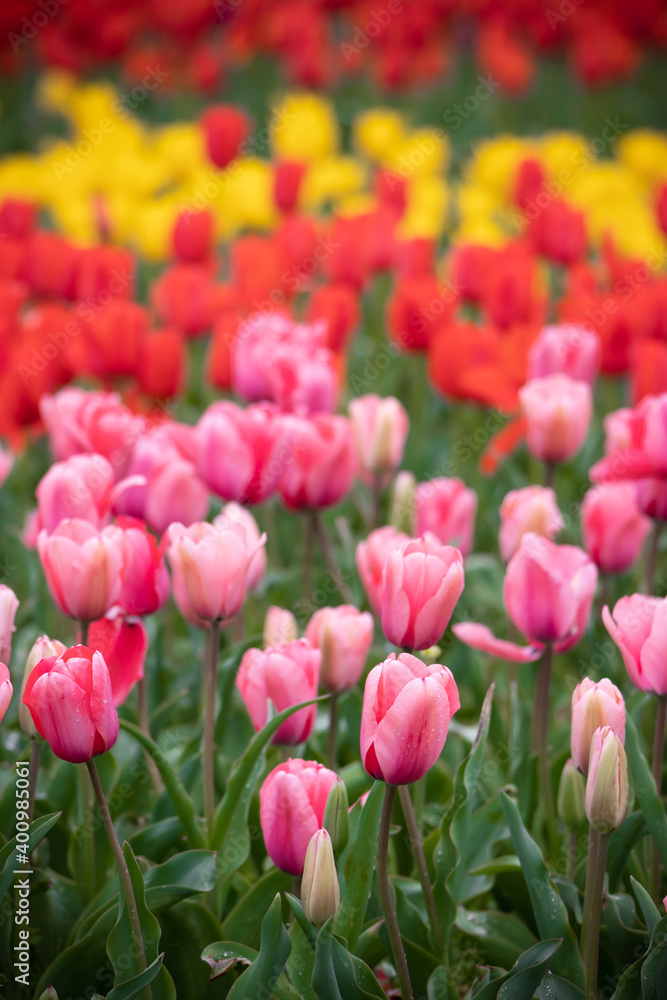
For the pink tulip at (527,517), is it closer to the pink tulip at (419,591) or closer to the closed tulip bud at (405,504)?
the closed tulip bud at (405,504)

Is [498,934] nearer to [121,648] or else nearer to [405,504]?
[121,648]

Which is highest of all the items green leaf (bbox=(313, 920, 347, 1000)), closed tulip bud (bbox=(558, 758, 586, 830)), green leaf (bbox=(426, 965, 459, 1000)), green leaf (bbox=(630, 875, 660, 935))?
green leaf (bbox=(313, 920, 347, 1000))

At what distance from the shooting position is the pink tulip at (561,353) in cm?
203

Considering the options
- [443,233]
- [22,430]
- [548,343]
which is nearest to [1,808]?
[22,430]

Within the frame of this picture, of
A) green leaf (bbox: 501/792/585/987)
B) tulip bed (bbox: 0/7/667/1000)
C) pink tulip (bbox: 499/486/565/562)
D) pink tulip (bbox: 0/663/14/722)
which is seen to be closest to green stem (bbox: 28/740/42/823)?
tulip bed (bbox: 0/7/667/1000)

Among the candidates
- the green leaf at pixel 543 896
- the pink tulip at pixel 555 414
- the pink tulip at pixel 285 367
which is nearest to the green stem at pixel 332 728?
the green leaf at pixel 543 896

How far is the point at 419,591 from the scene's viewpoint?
1164 mm

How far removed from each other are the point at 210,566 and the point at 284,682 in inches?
6.5

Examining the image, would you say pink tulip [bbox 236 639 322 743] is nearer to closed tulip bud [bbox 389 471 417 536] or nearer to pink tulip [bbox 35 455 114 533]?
pink tulip [bbox 35 455 114 533]

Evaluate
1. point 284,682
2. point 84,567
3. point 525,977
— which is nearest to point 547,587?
point 284,682

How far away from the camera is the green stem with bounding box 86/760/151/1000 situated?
3.52ft

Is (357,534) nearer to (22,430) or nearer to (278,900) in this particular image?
(22,430)

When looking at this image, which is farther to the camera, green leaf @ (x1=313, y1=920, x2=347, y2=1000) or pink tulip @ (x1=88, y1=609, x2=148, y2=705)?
pink tulip @ (x1=88, y1=609, x2=148, y2=705)

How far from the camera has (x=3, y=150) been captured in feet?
20.6
